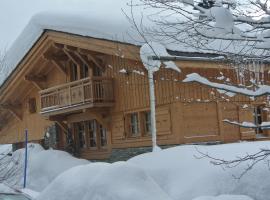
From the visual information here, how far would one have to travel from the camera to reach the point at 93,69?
70.2 feet

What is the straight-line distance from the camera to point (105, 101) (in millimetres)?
19875

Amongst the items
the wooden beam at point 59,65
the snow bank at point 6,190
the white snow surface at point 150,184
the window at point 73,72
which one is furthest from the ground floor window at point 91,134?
the snow bank at point 6,190

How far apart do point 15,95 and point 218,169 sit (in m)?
19.2

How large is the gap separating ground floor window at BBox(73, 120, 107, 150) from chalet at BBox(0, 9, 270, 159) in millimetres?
42

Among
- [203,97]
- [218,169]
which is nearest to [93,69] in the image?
[203,97]

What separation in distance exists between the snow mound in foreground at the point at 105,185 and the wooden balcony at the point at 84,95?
10835mm

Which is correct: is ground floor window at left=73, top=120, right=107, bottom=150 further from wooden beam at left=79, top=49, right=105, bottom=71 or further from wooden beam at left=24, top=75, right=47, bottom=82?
wooden beam at left=24, top=75, right=47, bottom=82

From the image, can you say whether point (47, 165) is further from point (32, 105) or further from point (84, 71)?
point (32, 105)

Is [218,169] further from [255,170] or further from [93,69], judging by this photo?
[93,69]

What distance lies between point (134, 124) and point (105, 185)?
38.0ft

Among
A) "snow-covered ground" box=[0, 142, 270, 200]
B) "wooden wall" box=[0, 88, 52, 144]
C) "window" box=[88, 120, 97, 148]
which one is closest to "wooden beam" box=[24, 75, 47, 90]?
"wooden wall" box=[0, 88, 52, 144]

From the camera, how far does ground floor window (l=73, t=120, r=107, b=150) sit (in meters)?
22.2

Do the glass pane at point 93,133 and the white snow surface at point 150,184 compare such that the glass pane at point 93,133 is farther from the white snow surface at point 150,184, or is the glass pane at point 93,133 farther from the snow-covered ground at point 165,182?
the white snow surface at point 150,184

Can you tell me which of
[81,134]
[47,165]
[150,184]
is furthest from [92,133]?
[150,184]
